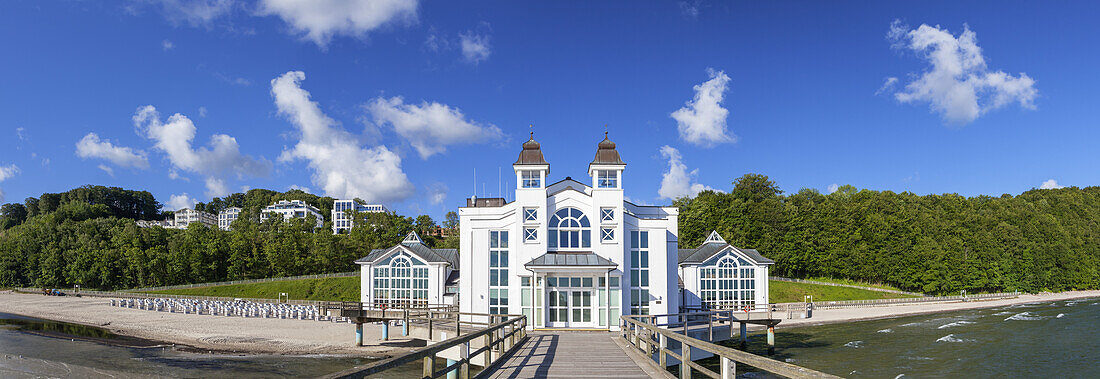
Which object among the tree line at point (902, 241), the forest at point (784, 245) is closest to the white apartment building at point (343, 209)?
the forest at point (784, 245)

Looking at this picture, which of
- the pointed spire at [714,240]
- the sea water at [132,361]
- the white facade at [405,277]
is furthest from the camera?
the pointed spire at [714,240]

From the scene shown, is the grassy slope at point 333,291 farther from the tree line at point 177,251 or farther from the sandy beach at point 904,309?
the sandy beach at point 904,309

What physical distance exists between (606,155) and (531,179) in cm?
335

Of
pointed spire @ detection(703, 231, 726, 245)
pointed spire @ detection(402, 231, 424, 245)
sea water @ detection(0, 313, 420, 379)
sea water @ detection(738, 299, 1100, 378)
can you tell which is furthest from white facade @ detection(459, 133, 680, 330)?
pointed spire @ detection(402, 231, 424, 245)

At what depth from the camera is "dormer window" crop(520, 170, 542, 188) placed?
2492 cm

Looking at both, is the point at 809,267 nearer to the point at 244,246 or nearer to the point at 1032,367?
the point at 1032,367

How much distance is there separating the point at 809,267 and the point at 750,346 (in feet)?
126

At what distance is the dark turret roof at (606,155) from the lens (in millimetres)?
24438

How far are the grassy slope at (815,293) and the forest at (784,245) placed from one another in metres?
4.04

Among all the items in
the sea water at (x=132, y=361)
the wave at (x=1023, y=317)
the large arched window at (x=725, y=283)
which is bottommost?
the wave at (x=1023, y=317)

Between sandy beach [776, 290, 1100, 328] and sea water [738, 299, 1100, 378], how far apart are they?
1.62 metres

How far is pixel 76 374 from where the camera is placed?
77.6ft

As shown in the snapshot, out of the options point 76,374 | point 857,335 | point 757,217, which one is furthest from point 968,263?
point 76,374

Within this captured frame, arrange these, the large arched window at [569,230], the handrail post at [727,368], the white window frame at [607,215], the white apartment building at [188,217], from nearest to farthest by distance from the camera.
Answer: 1. the handrail post at [727,368]
2. the white window frame at [607,215]
3. the large arched window at [569,230]
4. the white apartment building at [188,217]
